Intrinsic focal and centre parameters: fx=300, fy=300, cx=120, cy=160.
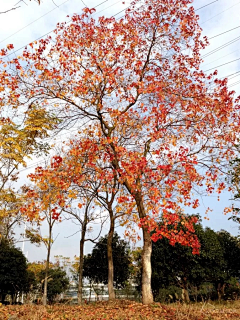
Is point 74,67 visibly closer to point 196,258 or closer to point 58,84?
point 58,84

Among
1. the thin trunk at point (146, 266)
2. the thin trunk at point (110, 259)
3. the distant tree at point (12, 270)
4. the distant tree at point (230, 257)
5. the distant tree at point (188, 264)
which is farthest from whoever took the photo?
the distant tree at point (12, 270)

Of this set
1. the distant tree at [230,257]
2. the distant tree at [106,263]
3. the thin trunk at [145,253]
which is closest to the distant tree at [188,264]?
the distant tree at [230,257]

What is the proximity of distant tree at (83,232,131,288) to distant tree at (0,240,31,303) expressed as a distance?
13.6 feet

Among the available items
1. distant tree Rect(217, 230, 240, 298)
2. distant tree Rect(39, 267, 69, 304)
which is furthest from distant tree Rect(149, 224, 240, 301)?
distant tree Rect(39, 267, 69, 304)

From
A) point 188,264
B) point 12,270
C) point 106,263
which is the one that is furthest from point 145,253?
point 12,270

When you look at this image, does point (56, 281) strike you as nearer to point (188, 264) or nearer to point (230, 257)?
point (188, 264)

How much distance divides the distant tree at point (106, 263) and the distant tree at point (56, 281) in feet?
22.0

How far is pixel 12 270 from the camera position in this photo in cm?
1769

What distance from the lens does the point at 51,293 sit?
2230 cm

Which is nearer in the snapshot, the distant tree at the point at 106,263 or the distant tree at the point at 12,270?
the distant tree at the point at 106,263

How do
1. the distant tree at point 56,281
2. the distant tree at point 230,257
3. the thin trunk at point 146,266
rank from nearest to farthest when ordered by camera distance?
the thin trunk at point 146,266 → the distant tree at point 230,257 → the distant tree at point 56,281

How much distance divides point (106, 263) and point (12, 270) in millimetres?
5881

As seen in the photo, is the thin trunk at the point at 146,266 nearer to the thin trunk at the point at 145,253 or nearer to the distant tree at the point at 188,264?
the thin trunk at the point at 145,253

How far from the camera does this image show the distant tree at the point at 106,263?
16.3 meters
